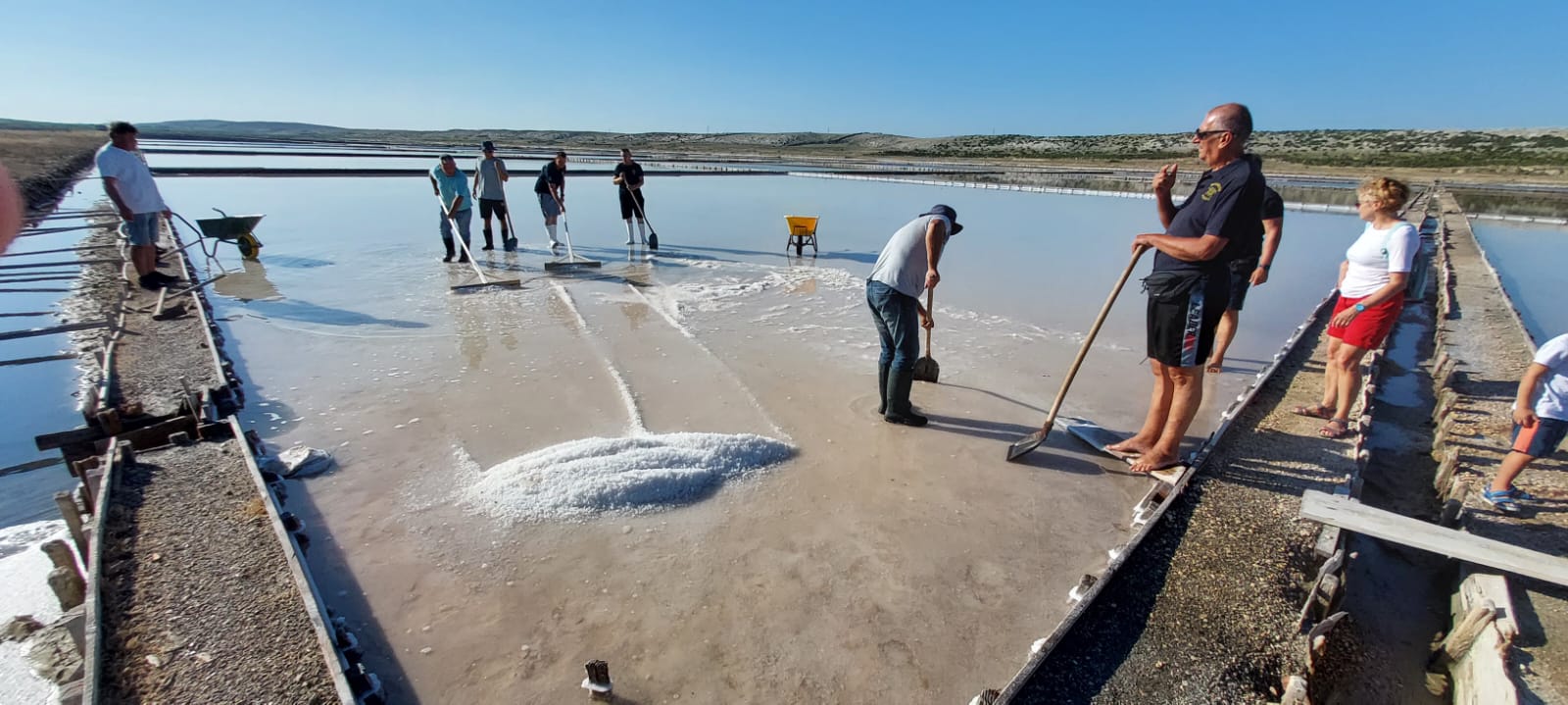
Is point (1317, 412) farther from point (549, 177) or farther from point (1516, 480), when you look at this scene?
point (549, 177)

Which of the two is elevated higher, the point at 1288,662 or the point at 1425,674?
the point at 1288,662

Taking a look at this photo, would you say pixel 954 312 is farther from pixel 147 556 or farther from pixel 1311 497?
pixel 147 556

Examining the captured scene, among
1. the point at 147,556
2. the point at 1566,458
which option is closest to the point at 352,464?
the point at 147,556

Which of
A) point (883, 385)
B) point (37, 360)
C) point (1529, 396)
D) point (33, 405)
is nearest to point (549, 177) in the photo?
point (37, 360)

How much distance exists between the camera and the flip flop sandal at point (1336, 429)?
12.4 feet

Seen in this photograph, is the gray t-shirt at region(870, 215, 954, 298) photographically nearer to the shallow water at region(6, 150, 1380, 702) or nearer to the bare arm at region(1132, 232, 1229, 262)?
the shallow water at region(6, 150, 1380, 702)

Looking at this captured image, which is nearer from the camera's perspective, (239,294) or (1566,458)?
(1566,458)

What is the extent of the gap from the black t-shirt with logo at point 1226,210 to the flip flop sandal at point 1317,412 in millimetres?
1664

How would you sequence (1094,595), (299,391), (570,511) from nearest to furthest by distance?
(1094,595) → (570,511) → (299,391)

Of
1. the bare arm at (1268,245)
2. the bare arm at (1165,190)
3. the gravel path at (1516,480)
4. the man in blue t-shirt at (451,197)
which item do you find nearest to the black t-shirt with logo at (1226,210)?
the bare arm at (1165,190)

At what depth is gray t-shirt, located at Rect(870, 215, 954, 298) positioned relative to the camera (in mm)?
3842

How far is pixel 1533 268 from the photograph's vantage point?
10.8 m

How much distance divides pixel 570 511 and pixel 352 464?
132cm

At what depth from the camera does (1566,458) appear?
3.59m
